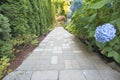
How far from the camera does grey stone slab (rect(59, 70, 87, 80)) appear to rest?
2.94m

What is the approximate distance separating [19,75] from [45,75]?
0.42 meters

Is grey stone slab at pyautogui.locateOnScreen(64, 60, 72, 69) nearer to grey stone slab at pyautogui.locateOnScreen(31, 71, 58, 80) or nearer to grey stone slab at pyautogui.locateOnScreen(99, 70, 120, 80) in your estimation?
grey stone slab at pyautogui.locateOnScreen(31, 71, 58, 80)

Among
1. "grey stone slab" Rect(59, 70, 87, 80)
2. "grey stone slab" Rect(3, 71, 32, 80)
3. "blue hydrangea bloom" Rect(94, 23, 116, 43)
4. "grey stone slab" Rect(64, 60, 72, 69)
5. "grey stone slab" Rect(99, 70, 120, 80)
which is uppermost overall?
"blue hydrangea bloom" Rect(94, 23, 116, 43)

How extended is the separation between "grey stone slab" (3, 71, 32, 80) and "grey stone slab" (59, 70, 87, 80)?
53 cm

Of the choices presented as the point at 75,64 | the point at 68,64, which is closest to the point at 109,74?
the point at 75,64

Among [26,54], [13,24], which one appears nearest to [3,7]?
[13,24]

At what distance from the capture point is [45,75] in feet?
10.0

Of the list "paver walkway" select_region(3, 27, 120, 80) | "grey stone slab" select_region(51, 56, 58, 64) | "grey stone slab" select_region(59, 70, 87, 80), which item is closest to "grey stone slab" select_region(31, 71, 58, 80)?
"paver walkway" select_region(3, 27, 120, 80)

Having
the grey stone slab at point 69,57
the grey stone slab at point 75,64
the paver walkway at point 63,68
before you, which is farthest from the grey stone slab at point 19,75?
the grey stone slab at point 69,57

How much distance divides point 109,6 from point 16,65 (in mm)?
2117

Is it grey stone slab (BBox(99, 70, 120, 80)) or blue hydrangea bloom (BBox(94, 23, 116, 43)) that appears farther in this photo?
grey stone slab (BBox(99, 70, 120, 80))

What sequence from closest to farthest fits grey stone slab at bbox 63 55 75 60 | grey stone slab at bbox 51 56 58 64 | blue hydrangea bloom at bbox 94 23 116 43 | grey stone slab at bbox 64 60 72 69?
blue hydrangea bloom at bbox 94 23 116 43 < grey stone slab at bbox 64 60 72 69 < grey stone slab at bbox 51 56 58 64 < grey stone slab at bbox 63 55 75 60

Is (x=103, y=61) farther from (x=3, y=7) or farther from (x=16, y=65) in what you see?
(x=3, y=7)

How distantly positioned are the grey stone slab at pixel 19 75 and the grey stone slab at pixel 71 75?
53 cm
